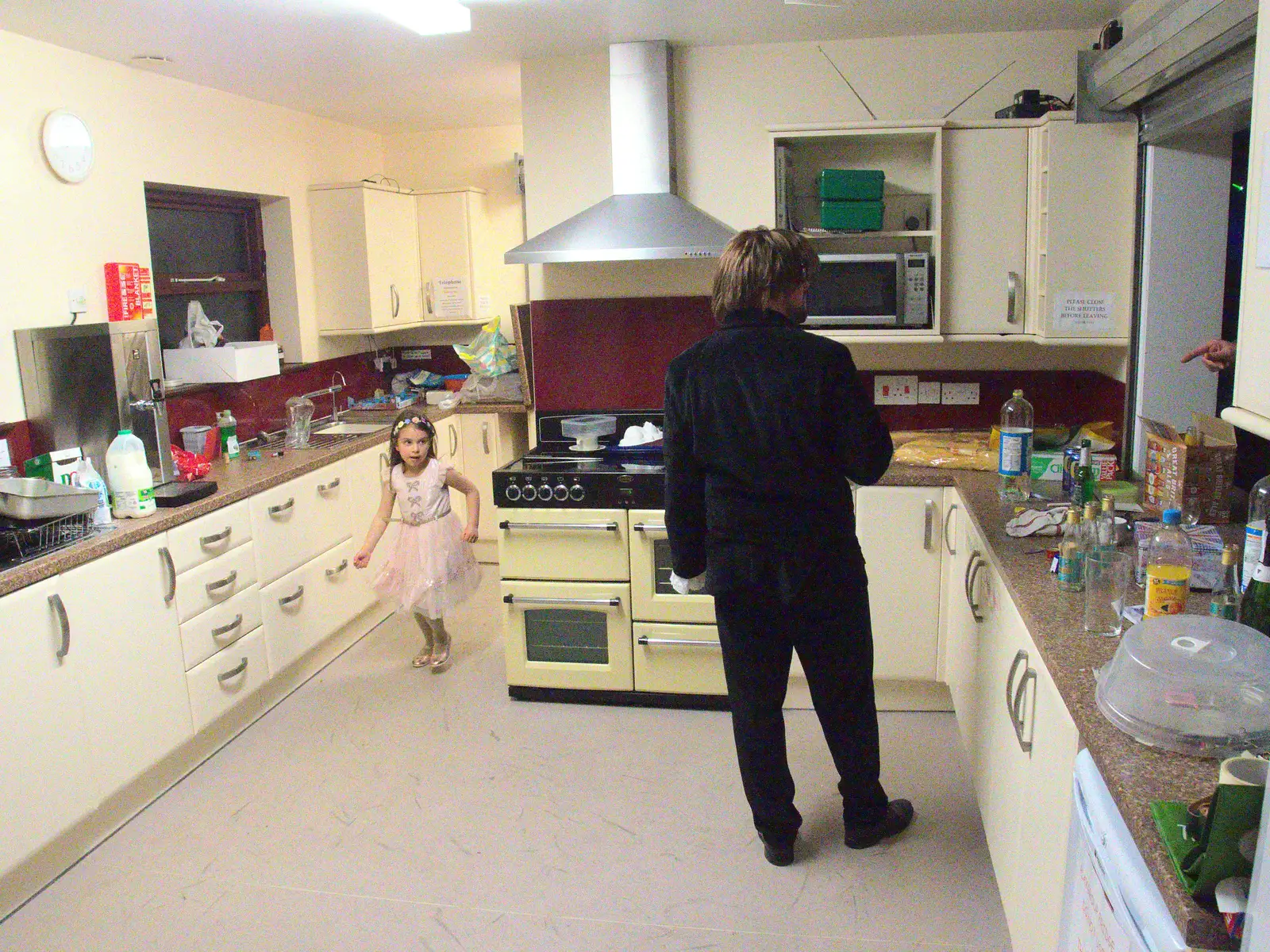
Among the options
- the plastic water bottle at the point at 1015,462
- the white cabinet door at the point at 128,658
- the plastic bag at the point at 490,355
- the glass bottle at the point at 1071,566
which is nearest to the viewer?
the glass bottle at the point at 1071,566

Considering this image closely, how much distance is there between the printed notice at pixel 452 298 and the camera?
5523mm

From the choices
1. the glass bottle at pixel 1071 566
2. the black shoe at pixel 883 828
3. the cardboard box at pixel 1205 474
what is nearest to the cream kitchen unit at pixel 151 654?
the black shoe at pixel 883 828

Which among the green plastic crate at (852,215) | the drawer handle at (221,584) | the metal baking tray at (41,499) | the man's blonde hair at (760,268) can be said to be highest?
the green plastic crate at (852,215)

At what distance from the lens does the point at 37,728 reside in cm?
255

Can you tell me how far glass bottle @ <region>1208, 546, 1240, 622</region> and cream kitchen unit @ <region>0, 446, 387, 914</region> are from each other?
2.56m

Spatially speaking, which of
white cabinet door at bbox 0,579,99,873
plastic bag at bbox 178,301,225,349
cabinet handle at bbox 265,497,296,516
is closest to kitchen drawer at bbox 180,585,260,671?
cabinet handle at bbox 265,497,296,516

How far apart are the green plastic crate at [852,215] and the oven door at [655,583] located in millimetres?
1127

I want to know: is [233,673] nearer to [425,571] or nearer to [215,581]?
[215,581]

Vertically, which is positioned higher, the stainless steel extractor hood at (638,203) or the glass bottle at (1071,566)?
the stainless steel extractor hood at (638,203)

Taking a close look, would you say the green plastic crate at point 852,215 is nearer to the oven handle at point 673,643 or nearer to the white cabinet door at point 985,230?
the white cabinet door at point 985,230

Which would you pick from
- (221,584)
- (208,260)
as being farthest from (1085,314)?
(208,260)

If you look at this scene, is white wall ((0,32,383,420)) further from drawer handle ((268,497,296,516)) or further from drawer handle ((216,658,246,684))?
drawer handle ((216,658,246,684))

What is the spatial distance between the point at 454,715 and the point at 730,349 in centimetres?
185

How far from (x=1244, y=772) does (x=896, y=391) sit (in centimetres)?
285
